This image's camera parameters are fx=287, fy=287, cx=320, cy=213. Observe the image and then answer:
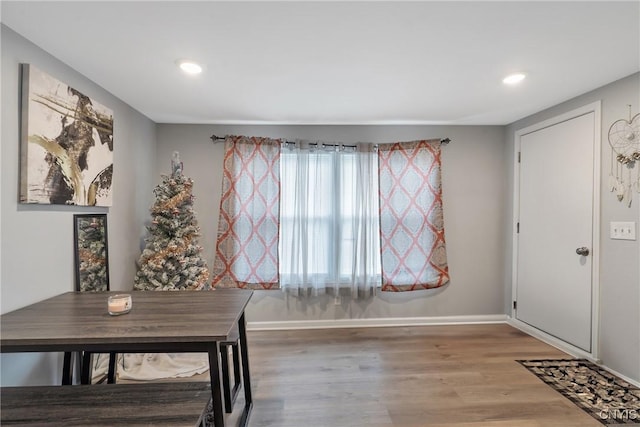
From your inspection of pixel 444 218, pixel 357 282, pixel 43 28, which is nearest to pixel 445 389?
pixel 357 282

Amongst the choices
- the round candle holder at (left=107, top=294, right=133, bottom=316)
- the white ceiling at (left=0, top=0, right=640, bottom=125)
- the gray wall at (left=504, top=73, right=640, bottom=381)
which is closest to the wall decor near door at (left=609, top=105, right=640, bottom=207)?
the gray wall at (left=504, top=73, right=640, bottom=381)

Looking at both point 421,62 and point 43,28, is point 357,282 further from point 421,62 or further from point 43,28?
point 43,28

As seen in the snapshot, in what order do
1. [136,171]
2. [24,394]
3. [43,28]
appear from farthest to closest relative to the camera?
1. [136,171]
2. [43,28]
3. [24,394]

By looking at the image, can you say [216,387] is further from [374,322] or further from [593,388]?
[593,388]

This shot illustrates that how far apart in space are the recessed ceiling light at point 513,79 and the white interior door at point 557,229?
85 cm

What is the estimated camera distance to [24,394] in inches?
49.0

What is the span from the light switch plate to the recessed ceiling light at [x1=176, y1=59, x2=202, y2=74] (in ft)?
11.0

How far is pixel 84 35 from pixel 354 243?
277 centimetres

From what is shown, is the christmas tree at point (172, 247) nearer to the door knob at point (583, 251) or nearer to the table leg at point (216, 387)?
the table leg at point (216, 387)

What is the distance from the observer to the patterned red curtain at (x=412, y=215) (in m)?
3.36

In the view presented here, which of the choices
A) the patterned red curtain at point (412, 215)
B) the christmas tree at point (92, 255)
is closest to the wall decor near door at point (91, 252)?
the christmas tree at point (92, 255)

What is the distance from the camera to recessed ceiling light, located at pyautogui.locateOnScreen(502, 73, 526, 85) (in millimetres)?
2123

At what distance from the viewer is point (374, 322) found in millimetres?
3414

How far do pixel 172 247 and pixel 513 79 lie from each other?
3.13m
